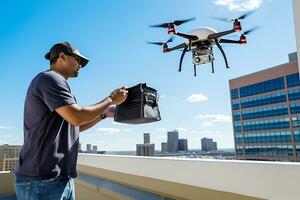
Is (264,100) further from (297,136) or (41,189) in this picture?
(41,189)

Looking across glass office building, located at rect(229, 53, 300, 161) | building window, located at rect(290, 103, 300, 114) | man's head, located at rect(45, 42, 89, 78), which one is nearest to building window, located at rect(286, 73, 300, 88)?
glass office building, located at rect(229, 53, 300, 161)

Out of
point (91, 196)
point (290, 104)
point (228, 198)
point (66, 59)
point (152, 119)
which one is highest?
point (290, 104)

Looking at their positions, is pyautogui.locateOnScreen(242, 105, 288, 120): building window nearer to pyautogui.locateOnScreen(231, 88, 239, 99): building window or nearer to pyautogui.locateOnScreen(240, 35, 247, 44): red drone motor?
pyautogui.locateOnScreen(231, 88, 239, 99): building window

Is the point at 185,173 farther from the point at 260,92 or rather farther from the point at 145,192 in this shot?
the point at 260,92

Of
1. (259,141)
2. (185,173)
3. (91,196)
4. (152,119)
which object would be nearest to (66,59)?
(152,119)

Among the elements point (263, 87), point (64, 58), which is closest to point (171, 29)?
point (64, 58)

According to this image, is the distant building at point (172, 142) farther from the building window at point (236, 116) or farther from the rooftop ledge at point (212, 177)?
the rooftop ledge at point (212, 177)
